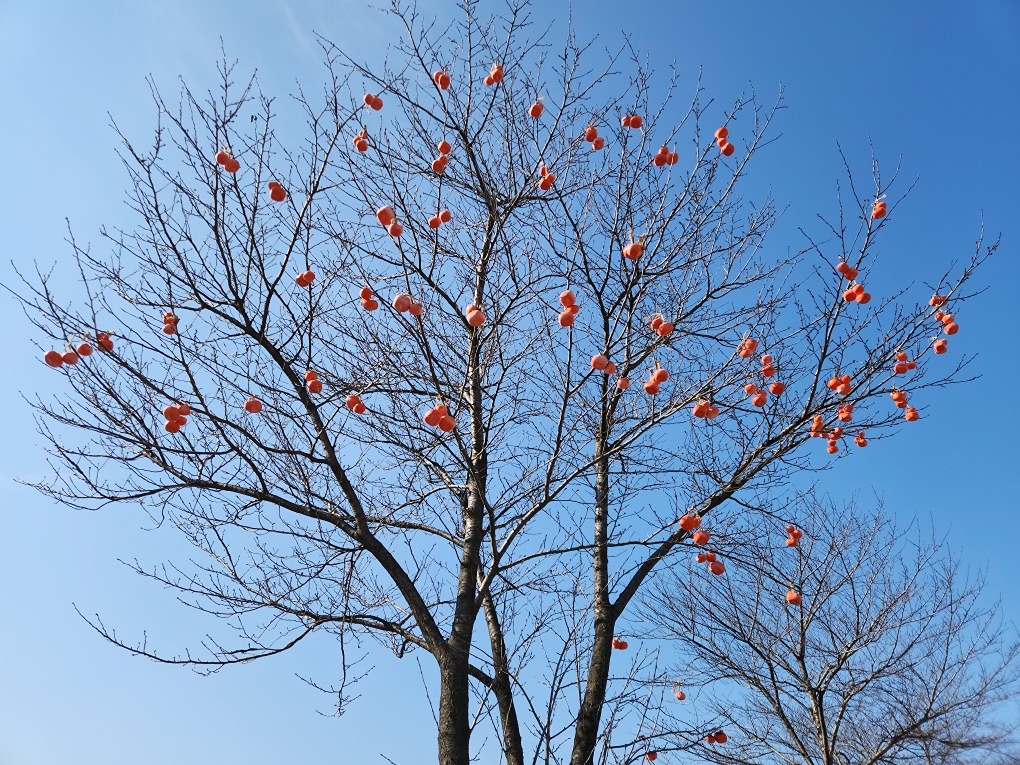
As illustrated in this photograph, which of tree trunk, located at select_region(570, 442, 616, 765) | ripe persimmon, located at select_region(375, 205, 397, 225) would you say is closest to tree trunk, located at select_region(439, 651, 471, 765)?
tree trunk, located at select_region(570, 442, 616, 765)

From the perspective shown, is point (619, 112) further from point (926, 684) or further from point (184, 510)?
point (926, 684)

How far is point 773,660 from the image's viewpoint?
804 centimetres

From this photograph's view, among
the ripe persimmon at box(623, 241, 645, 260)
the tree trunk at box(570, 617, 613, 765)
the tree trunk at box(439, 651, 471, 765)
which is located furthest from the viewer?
the tree trunk at box(570, 617, 613, 765)

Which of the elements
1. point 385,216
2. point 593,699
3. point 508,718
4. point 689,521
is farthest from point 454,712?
point 385,216

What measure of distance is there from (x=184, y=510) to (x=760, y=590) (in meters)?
6.13

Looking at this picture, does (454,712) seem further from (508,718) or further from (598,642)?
(598,642)

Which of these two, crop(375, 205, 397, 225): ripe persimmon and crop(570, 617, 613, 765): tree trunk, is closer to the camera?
crop(375, 205, 397, 225): ripe persimmon

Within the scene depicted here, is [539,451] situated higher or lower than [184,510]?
higher

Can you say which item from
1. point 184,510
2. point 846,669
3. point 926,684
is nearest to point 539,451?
point 184,510

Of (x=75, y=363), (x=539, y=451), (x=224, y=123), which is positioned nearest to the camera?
(x=75, y=363)

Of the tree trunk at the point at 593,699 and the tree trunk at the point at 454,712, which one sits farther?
the tree trunk at the point at 593,699

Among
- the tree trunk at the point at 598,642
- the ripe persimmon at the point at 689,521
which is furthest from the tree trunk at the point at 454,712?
the ripe persimmon at the point at 689,521

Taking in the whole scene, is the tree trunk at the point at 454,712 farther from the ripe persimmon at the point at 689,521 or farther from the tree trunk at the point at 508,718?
the ripe persimmon at the point at 689,521

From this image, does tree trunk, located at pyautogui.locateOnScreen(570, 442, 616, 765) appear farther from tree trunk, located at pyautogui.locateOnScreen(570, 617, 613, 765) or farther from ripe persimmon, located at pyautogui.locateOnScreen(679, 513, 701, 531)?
ripe persimmon, located at pyautogui.locateOnScreen(679, 513, 701, 531)
